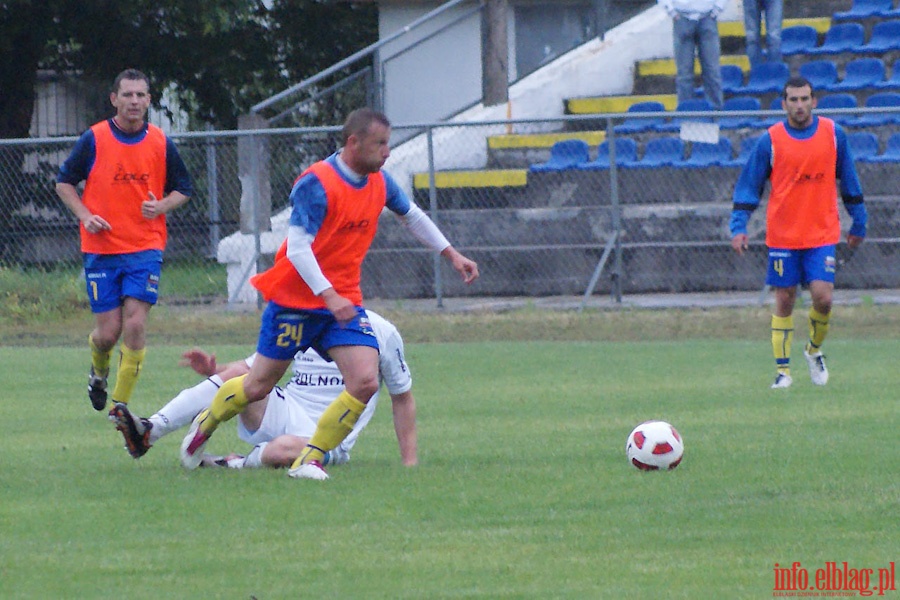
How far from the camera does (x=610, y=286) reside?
18250mm

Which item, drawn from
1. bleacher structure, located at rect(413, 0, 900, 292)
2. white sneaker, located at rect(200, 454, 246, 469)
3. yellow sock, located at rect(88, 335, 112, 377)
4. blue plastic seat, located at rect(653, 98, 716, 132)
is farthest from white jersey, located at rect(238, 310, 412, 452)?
blue plastic seat, located at rect(653, 98, 716, 132)

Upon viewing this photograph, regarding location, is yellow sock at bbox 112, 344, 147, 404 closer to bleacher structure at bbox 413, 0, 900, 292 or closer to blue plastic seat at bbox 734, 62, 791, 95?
bleacher structure at bbox 413, 0, 900, 292

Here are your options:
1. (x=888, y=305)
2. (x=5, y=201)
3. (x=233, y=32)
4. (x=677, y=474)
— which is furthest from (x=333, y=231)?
(x=233, y=32)

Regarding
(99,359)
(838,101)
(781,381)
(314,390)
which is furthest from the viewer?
(838,101)

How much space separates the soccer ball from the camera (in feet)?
24.7

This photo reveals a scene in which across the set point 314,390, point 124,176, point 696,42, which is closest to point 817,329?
point 314,390

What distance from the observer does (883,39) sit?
848 inches

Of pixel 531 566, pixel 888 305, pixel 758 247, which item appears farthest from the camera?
pixel 758 247

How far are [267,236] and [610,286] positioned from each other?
418 centimetres

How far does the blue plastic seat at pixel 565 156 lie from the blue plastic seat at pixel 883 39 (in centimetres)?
455

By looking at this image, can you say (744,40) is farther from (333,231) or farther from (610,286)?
(333,231)

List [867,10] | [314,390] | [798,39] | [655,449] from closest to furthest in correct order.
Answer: [655,449] → [314,390] → [798,39] → [867,10]

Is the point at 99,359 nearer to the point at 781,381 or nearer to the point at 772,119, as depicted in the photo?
the point at 781,381

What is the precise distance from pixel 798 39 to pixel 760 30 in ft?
3.59
